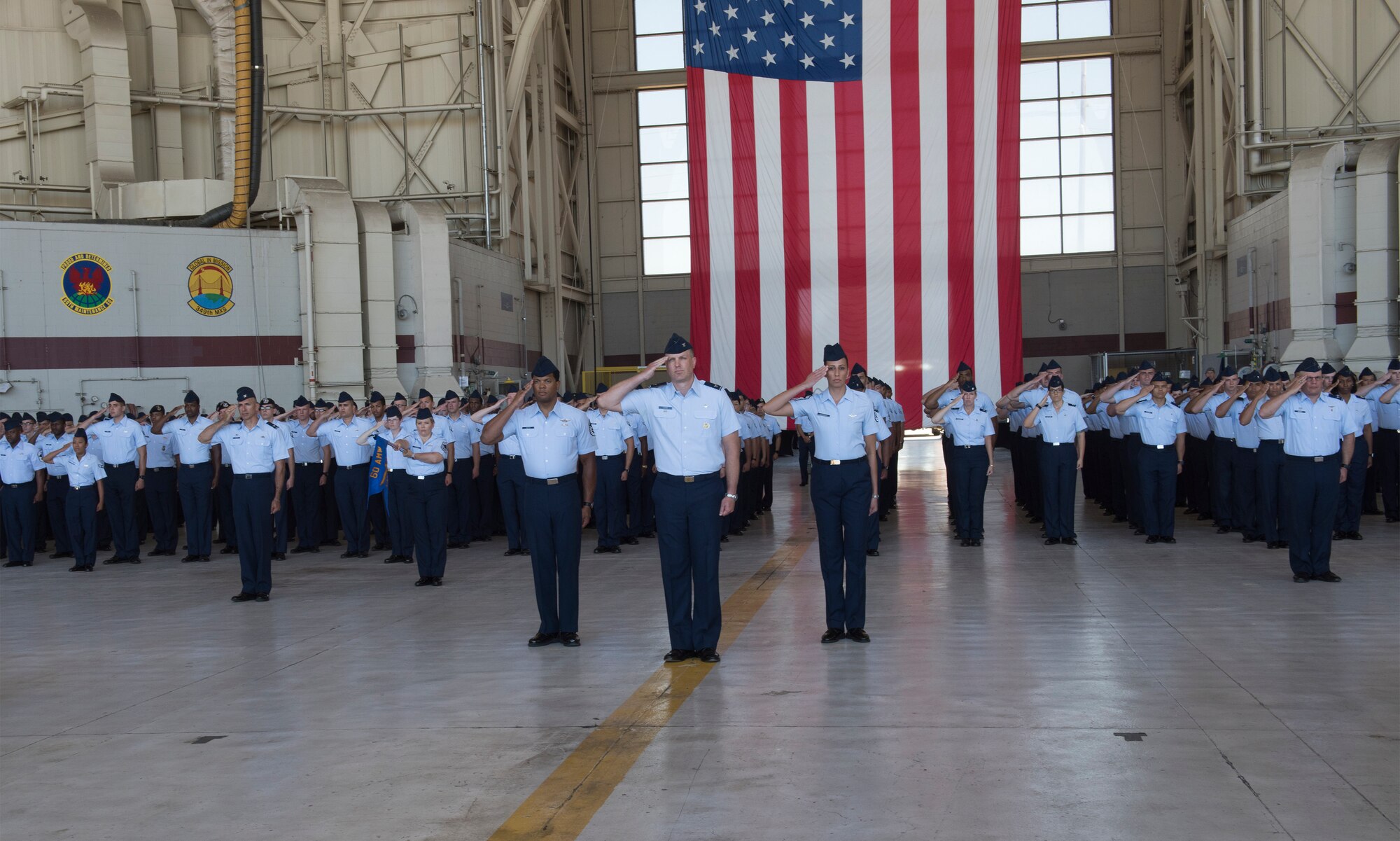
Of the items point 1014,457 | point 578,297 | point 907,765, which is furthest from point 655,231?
point 907,765

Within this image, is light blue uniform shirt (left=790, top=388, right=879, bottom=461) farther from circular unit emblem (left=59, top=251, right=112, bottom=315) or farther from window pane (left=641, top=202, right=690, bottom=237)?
window pane (left=641, top=202, right=690, bottom=237)

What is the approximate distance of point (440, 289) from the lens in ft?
66.7

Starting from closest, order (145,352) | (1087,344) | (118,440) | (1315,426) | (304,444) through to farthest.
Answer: (1315,426)
(118,440)
(304,444)
(145,352)
(1087,344)

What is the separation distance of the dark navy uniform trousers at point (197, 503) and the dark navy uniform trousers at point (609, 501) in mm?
3852

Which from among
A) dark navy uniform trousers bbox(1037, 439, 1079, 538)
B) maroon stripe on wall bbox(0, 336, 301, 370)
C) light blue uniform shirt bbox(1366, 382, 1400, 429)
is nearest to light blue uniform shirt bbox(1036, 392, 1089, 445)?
dark navy uniform trousers bbox(1037, 439, 1079, 538)

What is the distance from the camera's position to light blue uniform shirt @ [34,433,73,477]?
1291 centimetres

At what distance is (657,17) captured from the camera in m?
29.9

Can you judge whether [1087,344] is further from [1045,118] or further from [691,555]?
[691,555]

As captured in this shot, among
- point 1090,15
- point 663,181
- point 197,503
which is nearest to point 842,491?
point 197,503

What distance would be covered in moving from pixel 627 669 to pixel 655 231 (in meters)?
25.1

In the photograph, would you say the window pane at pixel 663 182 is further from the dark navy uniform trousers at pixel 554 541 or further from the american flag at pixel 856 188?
the dark navy uniform trousers at pixel 554 541

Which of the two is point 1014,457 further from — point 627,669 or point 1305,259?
point 627,669

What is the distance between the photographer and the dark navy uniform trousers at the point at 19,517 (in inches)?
492

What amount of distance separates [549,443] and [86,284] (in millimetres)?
14155
